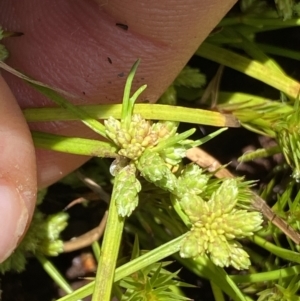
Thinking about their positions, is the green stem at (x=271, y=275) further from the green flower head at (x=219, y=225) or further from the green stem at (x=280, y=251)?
the green flower head at (x=219, y=225)

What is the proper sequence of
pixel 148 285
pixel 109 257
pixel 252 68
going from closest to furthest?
pixel 109 257
pixel 148 285
pixel 252 68

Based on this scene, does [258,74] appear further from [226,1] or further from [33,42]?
[33,42]

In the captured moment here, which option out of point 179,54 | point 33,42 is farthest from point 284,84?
point 33,42

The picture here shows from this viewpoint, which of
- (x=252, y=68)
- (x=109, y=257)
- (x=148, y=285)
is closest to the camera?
(x=109, y=257)

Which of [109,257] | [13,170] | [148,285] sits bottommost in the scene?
[148,285]

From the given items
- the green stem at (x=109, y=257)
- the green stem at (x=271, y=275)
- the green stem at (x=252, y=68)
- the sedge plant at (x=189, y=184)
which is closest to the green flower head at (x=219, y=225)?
the sedge plant at (x=189, y=184)

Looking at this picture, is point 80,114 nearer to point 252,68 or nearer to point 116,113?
point 116,113

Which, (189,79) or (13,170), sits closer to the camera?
(13,170)

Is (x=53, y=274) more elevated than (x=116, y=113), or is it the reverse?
(x=116, y=113)

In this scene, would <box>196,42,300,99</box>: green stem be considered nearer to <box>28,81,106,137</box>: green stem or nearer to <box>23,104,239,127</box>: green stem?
<box>23,104,239,127</box>: green stem

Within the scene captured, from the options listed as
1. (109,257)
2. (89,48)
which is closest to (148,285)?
(109,257)
